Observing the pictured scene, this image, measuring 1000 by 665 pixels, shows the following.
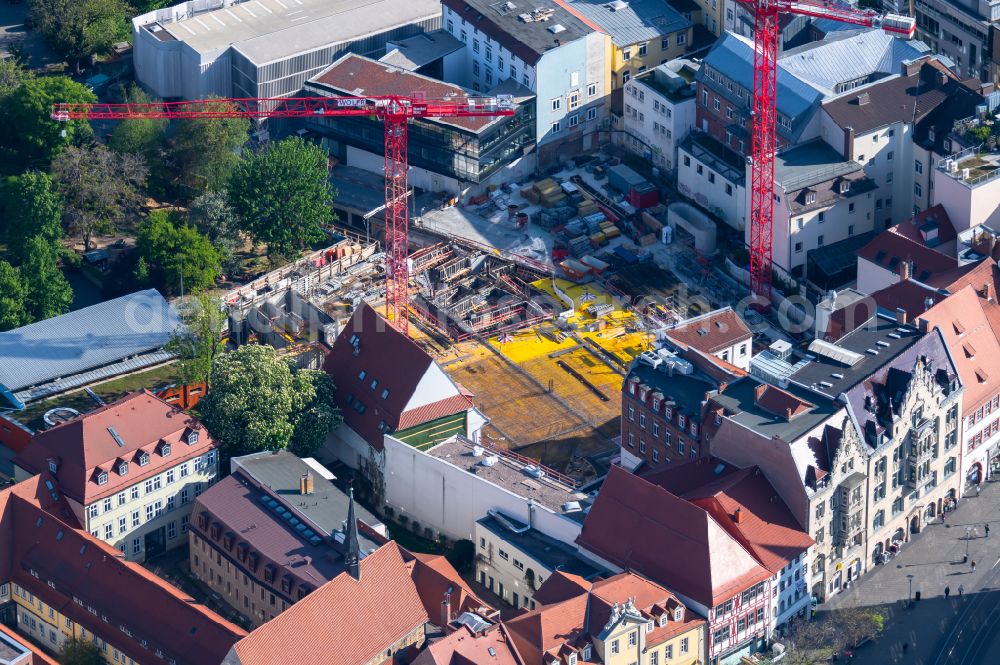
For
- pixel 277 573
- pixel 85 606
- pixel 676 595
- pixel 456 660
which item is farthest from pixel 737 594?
pixel 85 606

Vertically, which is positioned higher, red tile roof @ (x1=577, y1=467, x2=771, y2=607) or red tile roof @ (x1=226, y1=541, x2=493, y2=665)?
red tile roof @ (x1=577, y1=467, x2=771, y2=607)

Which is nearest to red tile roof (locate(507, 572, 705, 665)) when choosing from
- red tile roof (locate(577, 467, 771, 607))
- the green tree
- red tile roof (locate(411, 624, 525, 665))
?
red tile roof (locate(411, 624, 525, 665))

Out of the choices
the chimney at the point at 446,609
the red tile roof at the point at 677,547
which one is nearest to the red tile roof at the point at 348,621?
the chimney at the point at 446,609

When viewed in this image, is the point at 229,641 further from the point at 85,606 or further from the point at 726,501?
the point at 726,501

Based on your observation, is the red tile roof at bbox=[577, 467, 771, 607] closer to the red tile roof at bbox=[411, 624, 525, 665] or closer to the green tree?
the red tile roof at bbox=[411, 624, 525, 665]

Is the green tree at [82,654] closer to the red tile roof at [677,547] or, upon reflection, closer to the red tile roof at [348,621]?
the red tile roof at [348,621]

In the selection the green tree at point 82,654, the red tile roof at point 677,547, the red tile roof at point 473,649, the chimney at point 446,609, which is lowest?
the green tree at point 82,654
